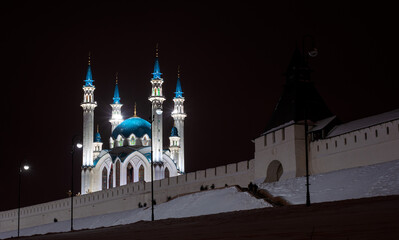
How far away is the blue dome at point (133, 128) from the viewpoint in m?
73.3

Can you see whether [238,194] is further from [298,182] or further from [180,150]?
[180,150]

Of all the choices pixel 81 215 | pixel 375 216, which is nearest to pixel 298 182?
pixel 375 216

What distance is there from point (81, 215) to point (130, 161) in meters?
12.5

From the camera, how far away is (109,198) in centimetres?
5512

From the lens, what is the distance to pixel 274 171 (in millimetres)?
36219

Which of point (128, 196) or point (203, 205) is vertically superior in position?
point (128, 196)

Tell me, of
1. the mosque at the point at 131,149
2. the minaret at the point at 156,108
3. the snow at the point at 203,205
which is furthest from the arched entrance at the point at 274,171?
the mosque at the point at 131,149

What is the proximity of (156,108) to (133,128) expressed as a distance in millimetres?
6286

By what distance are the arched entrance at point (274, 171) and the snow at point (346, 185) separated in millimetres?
3834

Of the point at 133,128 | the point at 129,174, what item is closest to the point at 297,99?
the point at 129,174

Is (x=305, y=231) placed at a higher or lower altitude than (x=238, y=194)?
lower

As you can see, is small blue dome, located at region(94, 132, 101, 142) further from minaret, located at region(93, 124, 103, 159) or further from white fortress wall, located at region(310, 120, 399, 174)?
white fortress wall, located at region(310, 120, 399, 174)

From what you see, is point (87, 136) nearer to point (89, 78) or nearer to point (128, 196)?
point (89, 78)

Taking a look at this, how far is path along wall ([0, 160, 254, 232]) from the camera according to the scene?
41.1 meters
